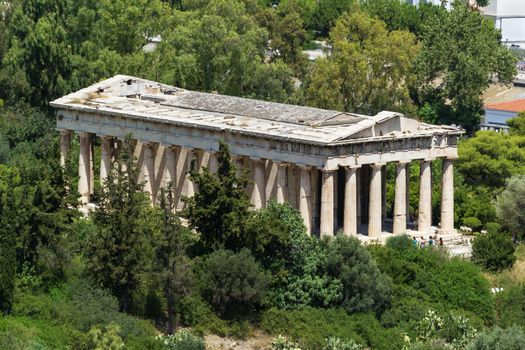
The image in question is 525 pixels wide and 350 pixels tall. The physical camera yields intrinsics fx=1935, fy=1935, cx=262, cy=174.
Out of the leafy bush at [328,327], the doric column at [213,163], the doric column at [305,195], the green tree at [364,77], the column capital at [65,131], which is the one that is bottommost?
the leafy bush at [328,327]

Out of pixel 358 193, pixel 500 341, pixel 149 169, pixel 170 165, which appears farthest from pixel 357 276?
pixel 149 169

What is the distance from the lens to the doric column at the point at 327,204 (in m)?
85.1

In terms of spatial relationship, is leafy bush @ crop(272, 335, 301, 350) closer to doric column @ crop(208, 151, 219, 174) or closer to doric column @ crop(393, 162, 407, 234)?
doric column @ crop(393, 162, 407, 234)

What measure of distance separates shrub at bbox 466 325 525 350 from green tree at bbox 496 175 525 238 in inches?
626

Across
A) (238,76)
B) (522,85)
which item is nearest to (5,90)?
(238,76)

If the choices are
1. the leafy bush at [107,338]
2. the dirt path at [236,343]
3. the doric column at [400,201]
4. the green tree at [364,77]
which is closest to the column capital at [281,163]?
the doric column at [400,201]

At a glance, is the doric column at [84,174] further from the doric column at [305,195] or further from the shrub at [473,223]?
the shrub at [473,223]

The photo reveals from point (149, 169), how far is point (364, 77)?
24.2m

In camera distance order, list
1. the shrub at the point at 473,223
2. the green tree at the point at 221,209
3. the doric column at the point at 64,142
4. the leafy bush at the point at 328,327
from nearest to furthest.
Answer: the leafy bush at the point at 328,327
the green tree at the point at 221,209
the shrub at the point at 473,223
the doric column at the point at 64,142

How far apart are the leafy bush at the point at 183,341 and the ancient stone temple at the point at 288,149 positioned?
409 inches

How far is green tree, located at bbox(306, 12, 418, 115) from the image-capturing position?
113812 millimetres

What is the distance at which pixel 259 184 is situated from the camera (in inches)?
3467

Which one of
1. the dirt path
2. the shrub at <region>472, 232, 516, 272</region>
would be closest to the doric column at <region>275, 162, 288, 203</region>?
the shrub at <region>472, 232, 516, 272</region>

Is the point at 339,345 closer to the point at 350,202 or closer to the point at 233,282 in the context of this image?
the point at 233,282
